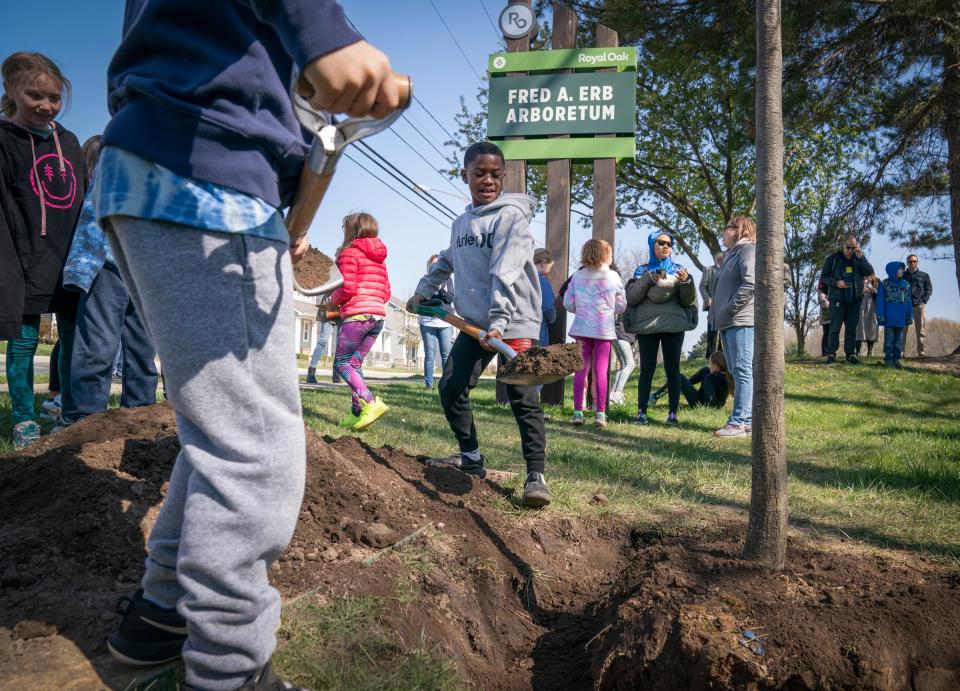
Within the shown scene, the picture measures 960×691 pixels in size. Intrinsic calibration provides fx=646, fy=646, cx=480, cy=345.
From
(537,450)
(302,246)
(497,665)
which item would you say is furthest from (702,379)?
(302,246)

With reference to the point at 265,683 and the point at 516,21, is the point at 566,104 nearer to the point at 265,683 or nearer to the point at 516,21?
the point at 516,21

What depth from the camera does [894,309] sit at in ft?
37.6

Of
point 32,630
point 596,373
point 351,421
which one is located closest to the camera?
point 32,630

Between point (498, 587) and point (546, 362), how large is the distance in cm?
105

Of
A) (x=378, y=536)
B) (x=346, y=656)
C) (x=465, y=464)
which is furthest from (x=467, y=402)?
(x=346, y=656)

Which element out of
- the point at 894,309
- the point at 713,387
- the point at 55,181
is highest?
the point at 55,181

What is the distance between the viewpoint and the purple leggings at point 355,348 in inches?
214

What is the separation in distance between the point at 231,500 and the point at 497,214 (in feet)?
8.65

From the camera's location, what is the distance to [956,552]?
286 cm

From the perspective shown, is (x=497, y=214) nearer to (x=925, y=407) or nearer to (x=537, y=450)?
(x=537, y=450)

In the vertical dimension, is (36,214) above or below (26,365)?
above

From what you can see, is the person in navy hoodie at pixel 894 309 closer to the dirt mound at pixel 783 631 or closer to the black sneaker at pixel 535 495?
the black sneaker at pixel 535 495

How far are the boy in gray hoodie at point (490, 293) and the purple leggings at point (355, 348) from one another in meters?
1.73

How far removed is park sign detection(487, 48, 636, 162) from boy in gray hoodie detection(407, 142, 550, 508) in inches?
162
